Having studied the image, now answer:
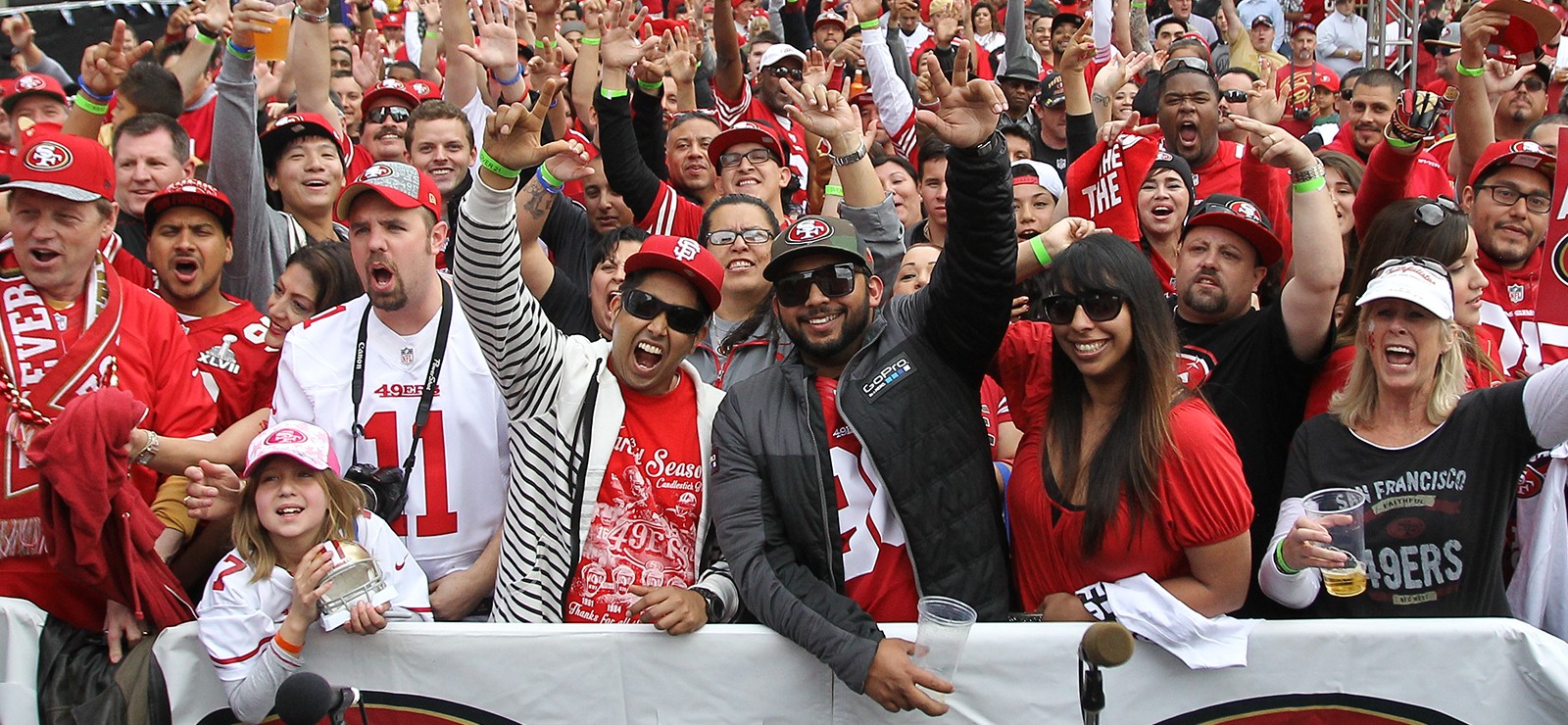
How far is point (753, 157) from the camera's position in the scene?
5715 millimetres

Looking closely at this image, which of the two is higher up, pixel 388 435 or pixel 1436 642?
pixel 388 435

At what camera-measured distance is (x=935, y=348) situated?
11.7ft

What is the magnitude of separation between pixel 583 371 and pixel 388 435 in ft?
2.22

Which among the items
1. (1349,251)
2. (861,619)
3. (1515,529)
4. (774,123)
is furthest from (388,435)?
(774,123)

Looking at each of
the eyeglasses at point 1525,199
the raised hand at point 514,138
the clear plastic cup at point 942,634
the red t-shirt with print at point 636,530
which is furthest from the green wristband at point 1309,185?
the raised hand at point 514,138

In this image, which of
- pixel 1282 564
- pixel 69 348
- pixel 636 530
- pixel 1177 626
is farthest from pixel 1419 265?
pixel 69 348

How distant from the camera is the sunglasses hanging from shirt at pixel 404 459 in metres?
3.75

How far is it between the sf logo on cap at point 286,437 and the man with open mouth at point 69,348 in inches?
19.6

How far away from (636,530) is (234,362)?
5.88ft

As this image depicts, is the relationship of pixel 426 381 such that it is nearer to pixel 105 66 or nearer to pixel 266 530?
pixel 266 530

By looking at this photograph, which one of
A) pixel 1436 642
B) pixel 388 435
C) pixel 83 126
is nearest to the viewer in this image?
pixel 1436 642

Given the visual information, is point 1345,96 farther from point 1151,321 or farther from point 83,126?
point 83,126

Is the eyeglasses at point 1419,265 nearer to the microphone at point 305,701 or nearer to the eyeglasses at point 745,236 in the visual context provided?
the eyeglasses at point 745,236

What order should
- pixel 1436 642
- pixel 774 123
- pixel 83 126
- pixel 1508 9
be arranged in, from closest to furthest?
pixel 1436 642 → pixel 1508 9 → pixel 83 126 → pixel 774 123
